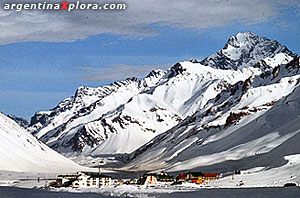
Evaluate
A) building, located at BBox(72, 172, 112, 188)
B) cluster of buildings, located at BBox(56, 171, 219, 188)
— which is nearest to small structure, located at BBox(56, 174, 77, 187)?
cluster of buildings, located at BBox(56, 171, 219, 188)

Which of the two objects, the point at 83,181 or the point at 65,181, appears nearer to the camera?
the point at 83,181

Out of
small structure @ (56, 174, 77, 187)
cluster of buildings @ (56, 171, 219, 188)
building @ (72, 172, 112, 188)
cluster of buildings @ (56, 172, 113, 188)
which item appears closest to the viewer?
cluster of buildings @ (56, 171, 219, 188)

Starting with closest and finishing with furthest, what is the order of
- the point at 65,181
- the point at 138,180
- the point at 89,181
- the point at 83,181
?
1. the point at 83,181
2. the point at 138,180
3. the point at 65,181
4. the point at 89,181

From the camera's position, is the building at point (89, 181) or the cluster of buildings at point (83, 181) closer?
the building at point (89, 181)

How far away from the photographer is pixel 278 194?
182 feet

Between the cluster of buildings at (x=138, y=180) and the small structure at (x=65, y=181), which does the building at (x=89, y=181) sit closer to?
the cluster of buildings at (x=138, y=180)

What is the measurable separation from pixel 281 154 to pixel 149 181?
51.8 meters

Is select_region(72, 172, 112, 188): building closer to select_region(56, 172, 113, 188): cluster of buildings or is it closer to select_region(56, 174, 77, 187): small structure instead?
select_region(56, 172, 113, 188): cluster of buildings

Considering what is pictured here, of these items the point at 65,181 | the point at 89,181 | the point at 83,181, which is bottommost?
the point at 83,181

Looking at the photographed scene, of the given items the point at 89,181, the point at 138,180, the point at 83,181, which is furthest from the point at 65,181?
the point at 138,180

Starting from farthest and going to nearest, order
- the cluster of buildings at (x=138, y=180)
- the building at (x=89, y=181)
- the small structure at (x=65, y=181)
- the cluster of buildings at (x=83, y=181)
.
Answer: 1. the small structure at (x=65, y=181)
2. the cluster of buildings at (x=83, y=181)
3. the building at (x=89, y=181)
4. the cluster of buildings at (x=138, y=180)

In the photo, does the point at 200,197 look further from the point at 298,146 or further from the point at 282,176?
the point at 298,146

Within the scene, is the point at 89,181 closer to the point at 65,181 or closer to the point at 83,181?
the point at 83,181

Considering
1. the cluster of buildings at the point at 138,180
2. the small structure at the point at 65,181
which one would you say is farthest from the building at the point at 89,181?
the small structure at the point at 65,181
